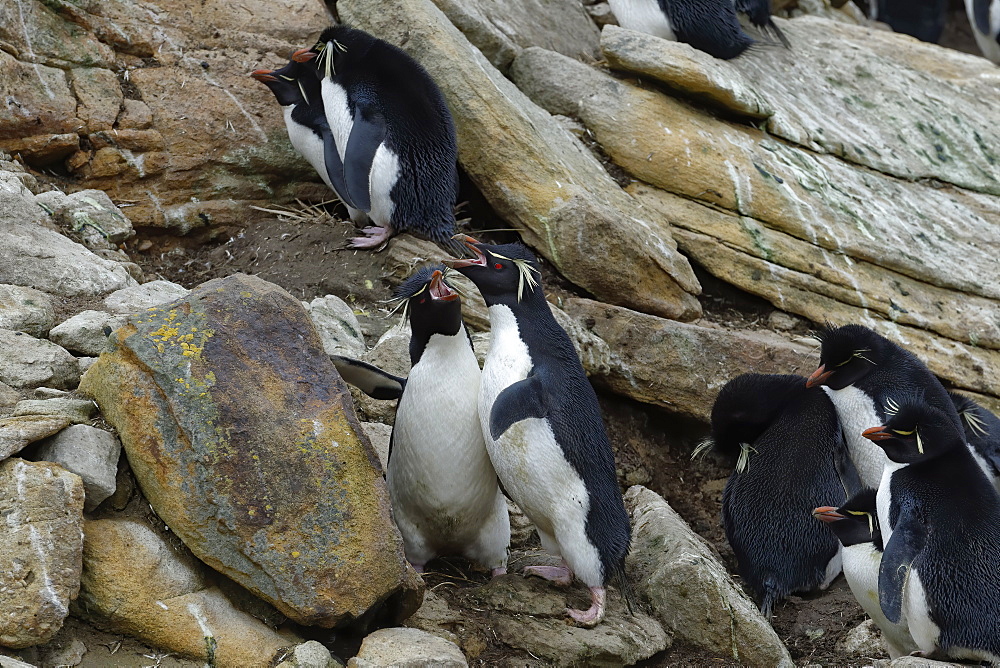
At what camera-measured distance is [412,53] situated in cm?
632

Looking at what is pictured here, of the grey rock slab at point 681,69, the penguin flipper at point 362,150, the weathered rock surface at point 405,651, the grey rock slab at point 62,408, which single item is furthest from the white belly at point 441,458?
the grey rock slab at point 681,69

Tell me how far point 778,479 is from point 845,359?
0.74 meters

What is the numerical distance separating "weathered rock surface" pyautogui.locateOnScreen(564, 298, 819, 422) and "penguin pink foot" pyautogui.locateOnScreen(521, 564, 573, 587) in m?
1.79

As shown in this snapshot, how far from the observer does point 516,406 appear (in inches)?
145

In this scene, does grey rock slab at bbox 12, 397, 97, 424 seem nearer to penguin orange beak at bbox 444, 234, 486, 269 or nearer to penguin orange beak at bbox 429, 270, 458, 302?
penguin orange beak at bbox 429, 270, 458, 302

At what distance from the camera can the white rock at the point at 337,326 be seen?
473cm

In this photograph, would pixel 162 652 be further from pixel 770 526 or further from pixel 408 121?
pixel 408 121

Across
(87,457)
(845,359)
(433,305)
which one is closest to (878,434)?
(845,359)

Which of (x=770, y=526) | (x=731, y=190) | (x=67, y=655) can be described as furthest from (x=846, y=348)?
(x=67, y=655)

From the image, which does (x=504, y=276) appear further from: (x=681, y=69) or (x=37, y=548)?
(x=681, y=69)

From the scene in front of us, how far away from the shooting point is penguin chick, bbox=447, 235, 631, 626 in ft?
12.3

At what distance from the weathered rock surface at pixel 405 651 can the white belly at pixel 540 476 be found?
0.80m

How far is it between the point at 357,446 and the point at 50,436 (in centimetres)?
88

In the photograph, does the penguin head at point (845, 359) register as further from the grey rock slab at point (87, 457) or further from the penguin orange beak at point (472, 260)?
the grey rock slab at point (87, 457)
